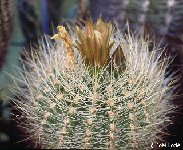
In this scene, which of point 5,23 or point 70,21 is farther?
point 70,21

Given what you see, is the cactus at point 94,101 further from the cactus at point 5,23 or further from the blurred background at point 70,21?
the cactus at point 5,23

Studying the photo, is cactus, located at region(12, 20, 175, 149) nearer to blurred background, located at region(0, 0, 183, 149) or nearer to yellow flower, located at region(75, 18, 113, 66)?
yellow flower, located at region(75, 18, 113, 66)

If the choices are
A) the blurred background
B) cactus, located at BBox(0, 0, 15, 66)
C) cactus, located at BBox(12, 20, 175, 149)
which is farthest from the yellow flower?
cactus, located at BBox(0, 0, 15, 66)

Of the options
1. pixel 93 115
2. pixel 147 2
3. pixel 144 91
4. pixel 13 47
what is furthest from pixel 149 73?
pixel 13 47

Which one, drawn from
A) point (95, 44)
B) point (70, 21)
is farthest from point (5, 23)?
point (95, 44)

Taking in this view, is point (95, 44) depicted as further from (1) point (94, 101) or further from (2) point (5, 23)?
(2) point (5, 23)

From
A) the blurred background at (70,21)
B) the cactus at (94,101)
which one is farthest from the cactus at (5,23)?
the cactus at (94,101)
